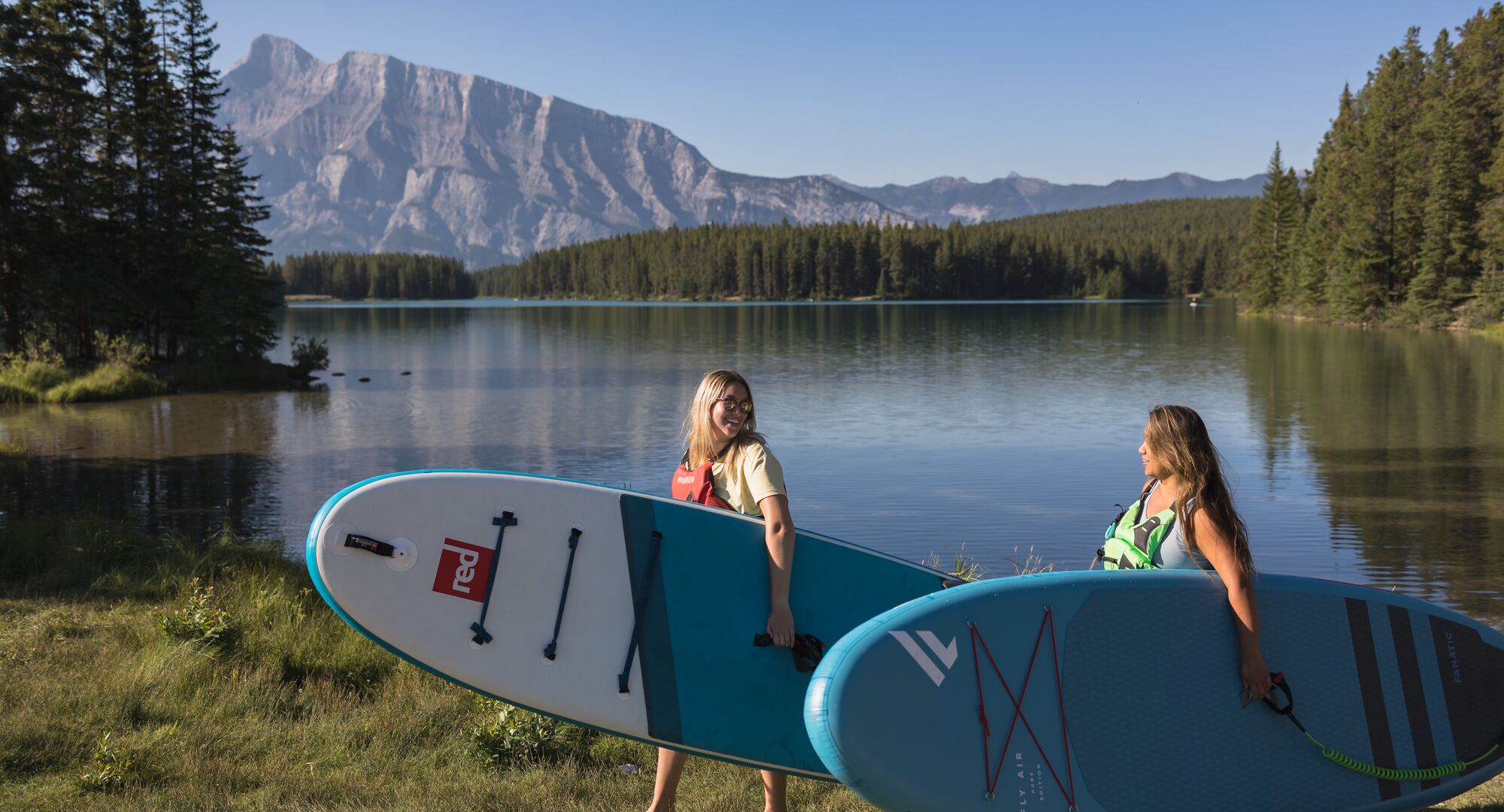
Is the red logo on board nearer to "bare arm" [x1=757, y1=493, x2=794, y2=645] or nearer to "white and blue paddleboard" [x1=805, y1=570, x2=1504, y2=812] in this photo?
"bare arm" [x1=757, y1=493, x2=794, y2=645]

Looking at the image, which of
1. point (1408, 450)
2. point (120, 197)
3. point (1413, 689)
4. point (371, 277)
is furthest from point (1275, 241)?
point (371, 277)

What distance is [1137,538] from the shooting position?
13.4 ft

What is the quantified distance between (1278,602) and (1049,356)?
35.3 metres

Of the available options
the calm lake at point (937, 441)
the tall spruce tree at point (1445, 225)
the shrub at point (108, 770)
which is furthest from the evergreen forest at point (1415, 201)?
the shrub at point (108, 770)

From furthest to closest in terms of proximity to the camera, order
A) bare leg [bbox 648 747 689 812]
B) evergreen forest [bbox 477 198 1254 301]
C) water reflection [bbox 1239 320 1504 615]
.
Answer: evergreen forest [bbox 477 198 1254 301], water reflection [bbox 1239 320 1504 615], bare leg [bbox 648 747 689 812]

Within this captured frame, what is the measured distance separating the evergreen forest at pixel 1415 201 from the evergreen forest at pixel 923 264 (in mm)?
63943

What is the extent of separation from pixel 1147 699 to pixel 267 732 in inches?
147

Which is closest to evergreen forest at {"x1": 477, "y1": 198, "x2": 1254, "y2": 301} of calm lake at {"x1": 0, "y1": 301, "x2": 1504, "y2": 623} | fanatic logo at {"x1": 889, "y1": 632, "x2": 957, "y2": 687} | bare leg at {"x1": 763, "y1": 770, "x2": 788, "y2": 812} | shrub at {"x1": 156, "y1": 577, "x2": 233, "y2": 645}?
calm lake at {"x1": 0, "y1": 301, "x2": 1504, "y2": 623}

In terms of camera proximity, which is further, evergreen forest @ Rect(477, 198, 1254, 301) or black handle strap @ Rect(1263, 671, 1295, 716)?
evergreen forest @ Rect(477, 198, 1254, 301)

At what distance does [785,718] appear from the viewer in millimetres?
4141

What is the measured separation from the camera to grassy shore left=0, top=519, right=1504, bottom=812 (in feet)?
13.1

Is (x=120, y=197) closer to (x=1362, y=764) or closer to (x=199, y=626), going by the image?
(x=199, y=626)

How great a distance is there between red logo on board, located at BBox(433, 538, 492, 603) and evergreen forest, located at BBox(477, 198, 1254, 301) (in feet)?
418

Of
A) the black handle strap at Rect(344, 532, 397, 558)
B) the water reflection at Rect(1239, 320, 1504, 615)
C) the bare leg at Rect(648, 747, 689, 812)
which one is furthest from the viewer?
the water reflection at Rect(1239, 320, 1504, 615)
